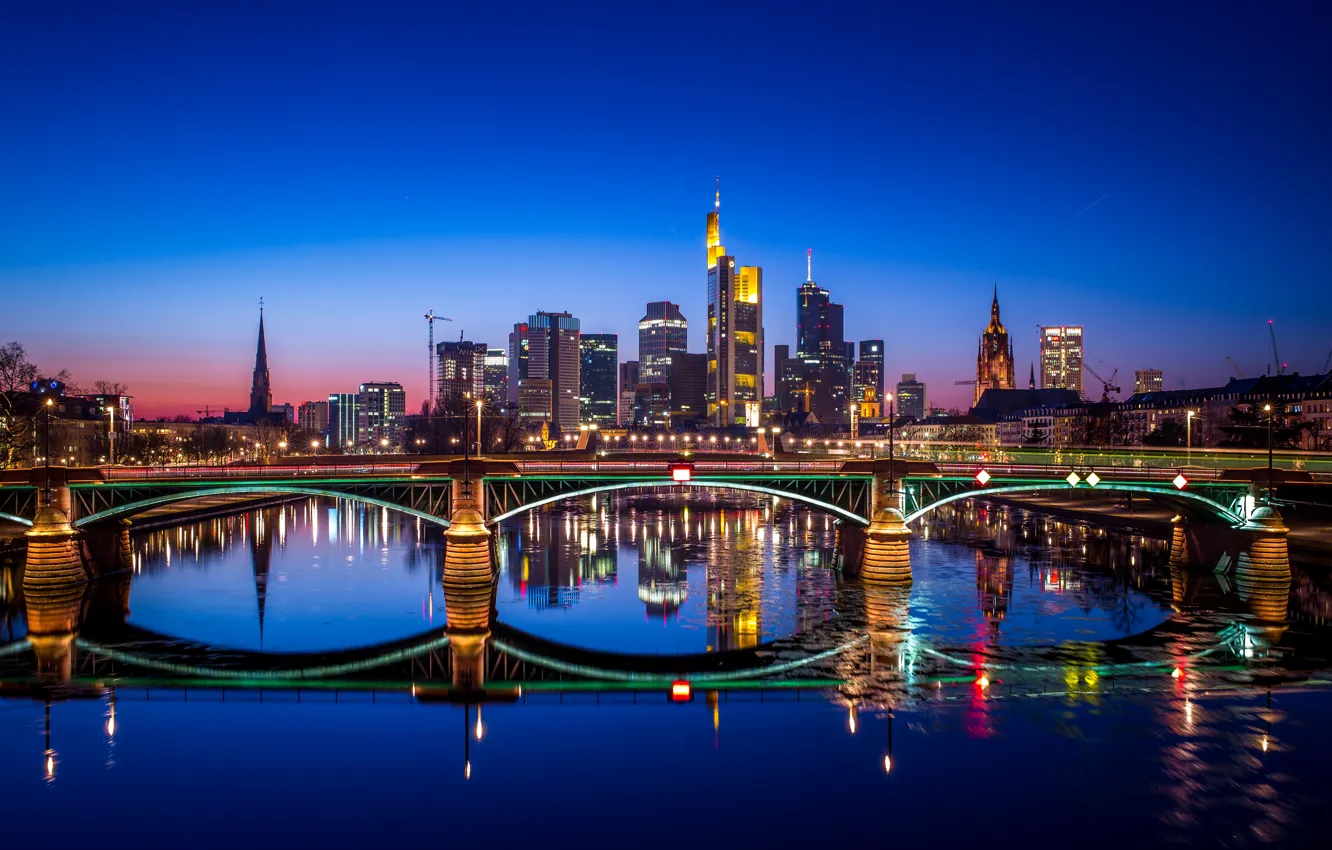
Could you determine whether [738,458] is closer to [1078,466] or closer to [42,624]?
[1078,466]

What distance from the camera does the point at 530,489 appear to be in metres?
68.0

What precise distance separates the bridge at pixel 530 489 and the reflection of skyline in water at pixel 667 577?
604 centimetres

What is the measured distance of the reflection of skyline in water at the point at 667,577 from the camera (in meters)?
54.5

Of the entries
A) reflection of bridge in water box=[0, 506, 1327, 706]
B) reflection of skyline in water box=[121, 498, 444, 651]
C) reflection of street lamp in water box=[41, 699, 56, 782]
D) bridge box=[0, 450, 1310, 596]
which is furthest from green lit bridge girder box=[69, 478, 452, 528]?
reflection of street lamp in water box=[41, 699, 56, 782]

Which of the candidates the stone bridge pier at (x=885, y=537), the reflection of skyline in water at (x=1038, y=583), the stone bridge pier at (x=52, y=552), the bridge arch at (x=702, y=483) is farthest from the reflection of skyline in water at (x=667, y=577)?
the stone bridge pier at (x=52, y=552)

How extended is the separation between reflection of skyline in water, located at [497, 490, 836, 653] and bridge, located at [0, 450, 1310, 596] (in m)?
6.04

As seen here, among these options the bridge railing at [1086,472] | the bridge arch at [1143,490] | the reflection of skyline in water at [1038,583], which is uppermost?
the bridge railing at [1086,472]

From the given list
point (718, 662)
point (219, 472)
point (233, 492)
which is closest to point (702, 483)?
point (718, 662)

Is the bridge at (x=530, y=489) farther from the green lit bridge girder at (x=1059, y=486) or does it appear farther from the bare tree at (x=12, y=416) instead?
the bare tree at (x=12, y=416)

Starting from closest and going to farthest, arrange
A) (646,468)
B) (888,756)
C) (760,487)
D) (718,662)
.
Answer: (888,756) < (718,662) < (760,487) < (646,468)

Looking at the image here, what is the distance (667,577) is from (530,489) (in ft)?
45.2

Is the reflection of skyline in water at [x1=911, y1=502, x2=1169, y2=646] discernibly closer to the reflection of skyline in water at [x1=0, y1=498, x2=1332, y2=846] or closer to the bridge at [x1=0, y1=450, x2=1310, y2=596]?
the reflection of skyline in water at [x1=0, y1=498, x2=1332, y2=846]

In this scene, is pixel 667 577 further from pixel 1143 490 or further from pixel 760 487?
pixel 1143 490

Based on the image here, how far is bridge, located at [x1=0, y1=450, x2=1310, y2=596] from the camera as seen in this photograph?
213 ft
